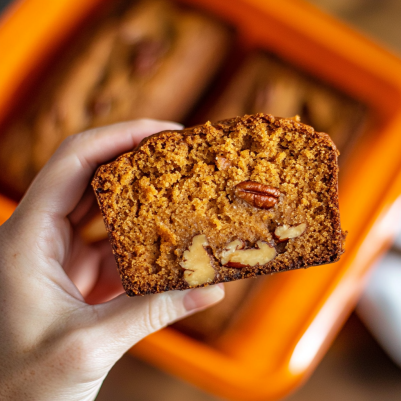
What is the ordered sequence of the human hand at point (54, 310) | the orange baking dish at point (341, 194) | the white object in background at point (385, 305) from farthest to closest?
the white object in background at point (385, 305), the orange baking dish at point (341, 194), the human hand at point (54, 310)

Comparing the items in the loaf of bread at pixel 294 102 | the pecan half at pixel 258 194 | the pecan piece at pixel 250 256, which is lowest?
the pecan piece at pixel 250 256

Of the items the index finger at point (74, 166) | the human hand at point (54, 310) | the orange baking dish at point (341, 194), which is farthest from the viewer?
the orange baking dish at point (341, 194)

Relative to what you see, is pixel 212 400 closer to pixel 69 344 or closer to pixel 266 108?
pixel 69 344

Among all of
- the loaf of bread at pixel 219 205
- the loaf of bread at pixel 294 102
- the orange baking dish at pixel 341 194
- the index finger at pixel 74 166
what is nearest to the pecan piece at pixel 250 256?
the loaf of bread at pixel 219 205

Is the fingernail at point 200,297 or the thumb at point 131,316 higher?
the fingernail at point 200,297

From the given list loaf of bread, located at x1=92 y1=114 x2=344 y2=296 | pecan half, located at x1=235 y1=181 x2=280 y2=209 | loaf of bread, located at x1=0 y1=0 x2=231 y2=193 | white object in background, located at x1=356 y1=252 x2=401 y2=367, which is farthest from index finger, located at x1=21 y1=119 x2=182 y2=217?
white object in background, located at x1=356 y1=252 x2=401 y2=367

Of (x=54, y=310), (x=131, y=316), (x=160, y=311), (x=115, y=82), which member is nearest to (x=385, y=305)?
(x=160, y=311)

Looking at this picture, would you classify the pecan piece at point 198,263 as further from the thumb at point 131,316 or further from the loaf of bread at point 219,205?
the thumb at point 131,316
